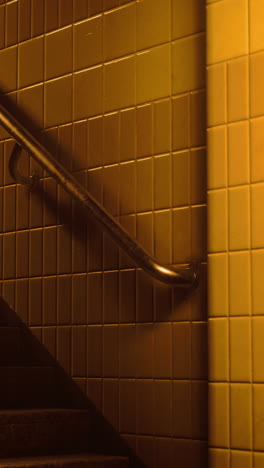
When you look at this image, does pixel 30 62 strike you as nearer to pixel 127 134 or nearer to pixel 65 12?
pixel 65 12

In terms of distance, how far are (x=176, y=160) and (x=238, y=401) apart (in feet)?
3.12

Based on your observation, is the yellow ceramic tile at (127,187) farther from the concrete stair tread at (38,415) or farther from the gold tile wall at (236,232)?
the concrete stair tread at (38,415)

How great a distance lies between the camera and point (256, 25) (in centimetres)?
276

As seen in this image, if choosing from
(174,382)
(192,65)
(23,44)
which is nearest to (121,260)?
(174,382)

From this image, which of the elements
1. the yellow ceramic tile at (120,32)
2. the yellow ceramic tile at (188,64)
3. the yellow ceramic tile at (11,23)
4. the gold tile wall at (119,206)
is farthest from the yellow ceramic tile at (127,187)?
the yellow ceramic tile at (11,23)

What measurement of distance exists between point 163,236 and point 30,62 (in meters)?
1.23

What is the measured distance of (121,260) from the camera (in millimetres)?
3342

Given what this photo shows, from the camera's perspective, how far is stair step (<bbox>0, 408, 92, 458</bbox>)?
3.05 meters

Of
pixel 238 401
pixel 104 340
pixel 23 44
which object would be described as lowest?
pixel 238 401

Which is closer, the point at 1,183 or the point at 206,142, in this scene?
the point at 206,142

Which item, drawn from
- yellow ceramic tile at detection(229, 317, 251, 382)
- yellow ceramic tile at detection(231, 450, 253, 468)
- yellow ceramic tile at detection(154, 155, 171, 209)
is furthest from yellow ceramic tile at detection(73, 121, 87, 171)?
yellow ceramic tile at detection(231, 450, 253, 468)

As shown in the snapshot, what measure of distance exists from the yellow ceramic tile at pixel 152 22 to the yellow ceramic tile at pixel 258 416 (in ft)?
4.64

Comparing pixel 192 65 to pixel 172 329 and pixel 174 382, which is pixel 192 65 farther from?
pixel 174 382

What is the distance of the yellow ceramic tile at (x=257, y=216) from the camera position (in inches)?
106
